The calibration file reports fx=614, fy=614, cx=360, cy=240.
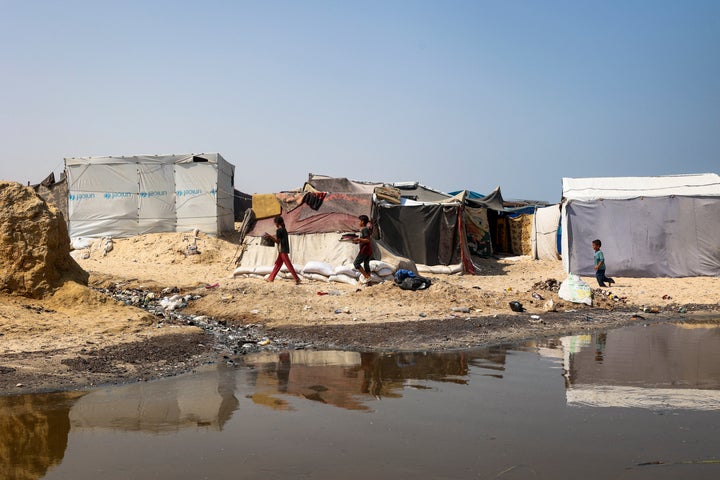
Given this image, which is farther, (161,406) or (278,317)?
(278,317)

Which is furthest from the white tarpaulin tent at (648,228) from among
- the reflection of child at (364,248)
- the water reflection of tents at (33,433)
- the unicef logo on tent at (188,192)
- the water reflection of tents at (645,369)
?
the water reflection of tents at (33,433)

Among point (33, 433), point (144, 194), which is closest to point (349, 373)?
point (33, 433)

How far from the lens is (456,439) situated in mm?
4242

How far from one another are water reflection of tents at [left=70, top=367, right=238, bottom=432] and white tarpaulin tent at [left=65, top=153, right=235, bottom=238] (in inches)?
589

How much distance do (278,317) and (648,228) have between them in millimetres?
11666

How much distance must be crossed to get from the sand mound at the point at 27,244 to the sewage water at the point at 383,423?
3668 mm

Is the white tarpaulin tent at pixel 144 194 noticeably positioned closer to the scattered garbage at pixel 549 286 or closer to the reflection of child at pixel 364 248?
the reflection of child at pixel 364 248

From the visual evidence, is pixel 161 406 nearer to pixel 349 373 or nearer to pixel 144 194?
pixel 349 373

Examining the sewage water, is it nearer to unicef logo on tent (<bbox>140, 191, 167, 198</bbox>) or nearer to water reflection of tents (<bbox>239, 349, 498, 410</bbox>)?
water reflection of tents (<bbox>239, 349, 498, 410</bbox>)

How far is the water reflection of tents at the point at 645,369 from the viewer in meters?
5.28

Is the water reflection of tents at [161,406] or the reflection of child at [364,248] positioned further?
the reflection of child at [364,248]

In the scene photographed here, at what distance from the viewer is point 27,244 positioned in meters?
8.47

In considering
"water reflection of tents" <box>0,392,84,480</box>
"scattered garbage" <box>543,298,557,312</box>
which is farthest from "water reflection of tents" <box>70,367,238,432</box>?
"scattered garbage" <box>543,298,557,312</box>

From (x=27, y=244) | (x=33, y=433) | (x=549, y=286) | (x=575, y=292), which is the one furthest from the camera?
(x=549, y=286)
